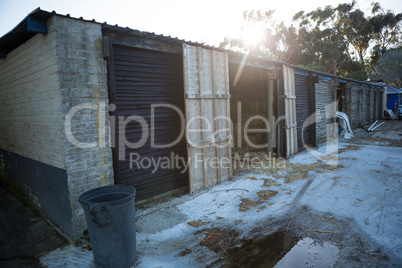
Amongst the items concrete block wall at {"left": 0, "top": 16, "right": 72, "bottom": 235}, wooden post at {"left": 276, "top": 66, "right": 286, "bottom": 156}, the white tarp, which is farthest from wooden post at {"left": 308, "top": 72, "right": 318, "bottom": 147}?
concrete block wall at {"left": 0, "top": 16, "right": 72, "bottom": 235}

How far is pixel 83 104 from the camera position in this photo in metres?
4.20

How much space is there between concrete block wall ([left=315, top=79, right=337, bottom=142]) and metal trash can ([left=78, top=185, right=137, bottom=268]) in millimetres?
11454

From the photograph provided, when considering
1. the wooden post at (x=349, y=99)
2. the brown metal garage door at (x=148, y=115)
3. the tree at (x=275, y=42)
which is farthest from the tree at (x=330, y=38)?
the brown metal garage door at (x=148, y=115)

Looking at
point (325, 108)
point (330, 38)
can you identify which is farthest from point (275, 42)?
point (325, 108)

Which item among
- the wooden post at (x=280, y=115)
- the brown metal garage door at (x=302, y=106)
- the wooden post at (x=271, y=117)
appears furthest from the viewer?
the brown metal garage door at (x=302, y=106)

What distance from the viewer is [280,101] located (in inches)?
363

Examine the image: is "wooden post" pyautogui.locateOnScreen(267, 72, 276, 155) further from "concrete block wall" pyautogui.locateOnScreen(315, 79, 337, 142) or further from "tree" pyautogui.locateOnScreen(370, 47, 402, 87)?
"tree" pyautogui.locateOnScreen(370, 47, 402, 87)

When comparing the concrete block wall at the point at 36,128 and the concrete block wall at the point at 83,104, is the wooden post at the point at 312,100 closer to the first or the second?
the concrete block wall at the point at 83,104

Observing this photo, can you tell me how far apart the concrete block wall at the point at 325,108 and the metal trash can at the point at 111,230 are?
1145cm

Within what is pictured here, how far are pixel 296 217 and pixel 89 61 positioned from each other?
4902 mm

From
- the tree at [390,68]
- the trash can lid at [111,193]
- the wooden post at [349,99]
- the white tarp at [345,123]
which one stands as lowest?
the trash can lid at [111,193]

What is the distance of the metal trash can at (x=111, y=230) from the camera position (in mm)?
3217

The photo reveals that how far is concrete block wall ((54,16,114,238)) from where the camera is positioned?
3.99 meters

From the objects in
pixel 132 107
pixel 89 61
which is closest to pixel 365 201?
pixel 132 107
